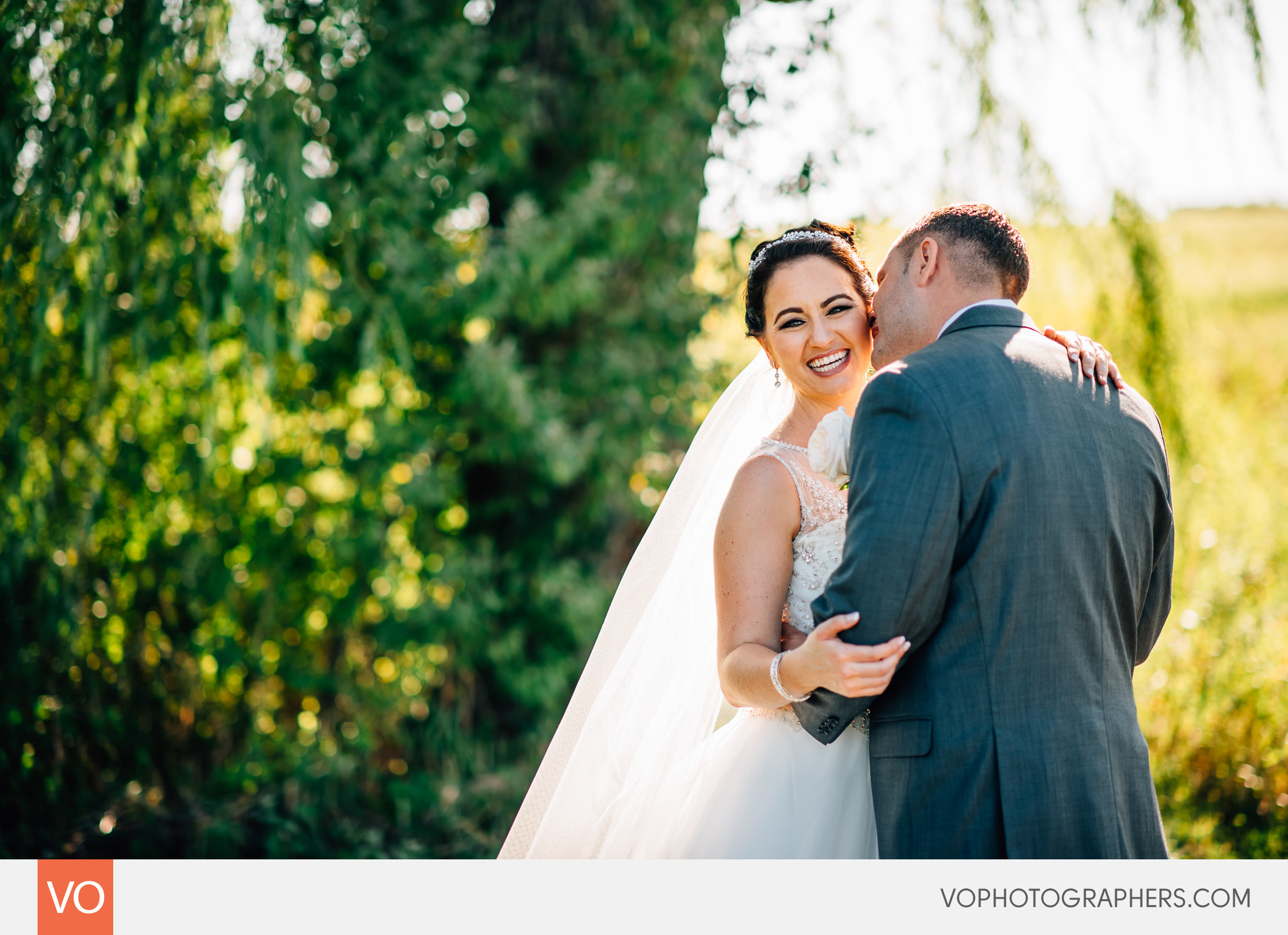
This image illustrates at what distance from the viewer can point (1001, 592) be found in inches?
63.7

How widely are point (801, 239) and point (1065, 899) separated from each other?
1693 mm

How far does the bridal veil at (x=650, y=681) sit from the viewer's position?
Answer: 7.46 feet

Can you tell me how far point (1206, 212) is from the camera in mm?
4699

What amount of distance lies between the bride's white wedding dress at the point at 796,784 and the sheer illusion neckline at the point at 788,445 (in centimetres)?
5

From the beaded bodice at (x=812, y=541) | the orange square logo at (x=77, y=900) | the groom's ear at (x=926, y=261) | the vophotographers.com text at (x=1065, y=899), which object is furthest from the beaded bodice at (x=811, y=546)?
the orange square logo at (x=77, y=900)

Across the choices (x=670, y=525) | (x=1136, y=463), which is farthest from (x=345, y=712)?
(x=1136, y=463)

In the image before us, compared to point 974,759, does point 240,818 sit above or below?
below

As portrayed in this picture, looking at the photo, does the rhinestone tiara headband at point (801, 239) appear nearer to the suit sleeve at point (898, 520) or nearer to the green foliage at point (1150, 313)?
the suit sleeve at point (898, 520)

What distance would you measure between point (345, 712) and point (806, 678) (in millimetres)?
3479

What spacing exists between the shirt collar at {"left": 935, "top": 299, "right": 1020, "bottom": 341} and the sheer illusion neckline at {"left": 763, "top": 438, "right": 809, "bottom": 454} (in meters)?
A: 0.45

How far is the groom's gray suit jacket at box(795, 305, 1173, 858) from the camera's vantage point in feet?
5.21

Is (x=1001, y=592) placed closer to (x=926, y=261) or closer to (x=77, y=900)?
(x=926, y=261)

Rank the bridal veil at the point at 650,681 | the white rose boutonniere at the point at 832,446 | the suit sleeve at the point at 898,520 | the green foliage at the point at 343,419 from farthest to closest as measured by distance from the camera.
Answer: the green foliage at the point at 343,419
the bridal veil at the point at 650,681
the white rose boutonniere at the point at 832,446
the suit sleeve at the point at 898,520

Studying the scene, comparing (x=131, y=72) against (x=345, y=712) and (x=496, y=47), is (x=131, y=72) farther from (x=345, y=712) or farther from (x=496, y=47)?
(x=345, y=712)
